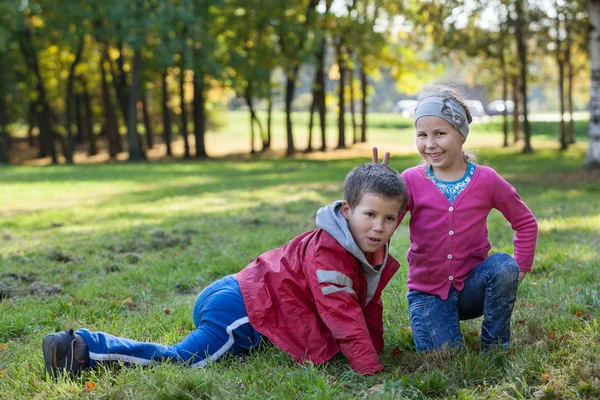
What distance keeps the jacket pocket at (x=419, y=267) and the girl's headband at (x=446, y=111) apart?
2.54ft

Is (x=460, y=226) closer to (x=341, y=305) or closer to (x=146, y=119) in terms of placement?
(x=341, y=305)

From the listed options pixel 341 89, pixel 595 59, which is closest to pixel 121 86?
pixel 341 89

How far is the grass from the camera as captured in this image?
3.30m

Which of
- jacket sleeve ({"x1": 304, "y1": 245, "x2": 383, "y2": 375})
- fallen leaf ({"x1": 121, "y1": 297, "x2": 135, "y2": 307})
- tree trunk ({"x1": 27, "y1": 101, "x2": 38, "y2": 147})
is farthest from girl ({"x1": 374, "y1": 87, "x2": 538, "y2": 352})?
tree trunk ({"x1": 27, "y1": 101, "x2": 38, "y2": 147})

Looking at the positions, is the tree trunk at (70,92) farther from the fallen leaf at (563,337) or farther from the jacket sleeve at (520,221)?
the fallen leaf at (563,337)

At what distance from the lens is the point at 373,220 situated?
3.66 m

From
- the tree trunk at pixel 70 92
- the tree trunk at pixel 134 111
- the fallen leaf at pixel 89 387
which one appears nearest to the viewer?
the fallen leaf at pixel 89 387

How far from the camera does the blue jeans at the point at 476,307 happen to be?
3.76 metres

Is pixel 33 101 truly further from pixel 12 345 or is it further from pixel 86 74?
pixel 12 345

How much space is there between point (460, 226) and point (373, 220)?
1.94ft

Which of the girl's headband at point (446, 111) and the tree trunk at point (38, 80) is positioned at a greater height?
the tree trunk at point (38, 80)

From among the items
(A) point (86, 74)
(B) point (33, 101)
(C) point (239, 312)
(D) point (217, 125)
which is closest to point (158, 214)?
(C) point (239, 312)

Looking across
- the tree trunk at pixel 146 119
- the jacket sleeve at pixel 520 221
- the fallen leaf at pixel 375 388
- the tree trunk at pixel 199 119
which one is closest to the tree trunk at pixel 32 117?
the tree trunk at pixel 146 119

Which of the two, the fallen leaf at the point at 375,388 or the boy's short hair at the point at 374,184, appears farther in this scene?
the boy's short hair at the point at 374,184
